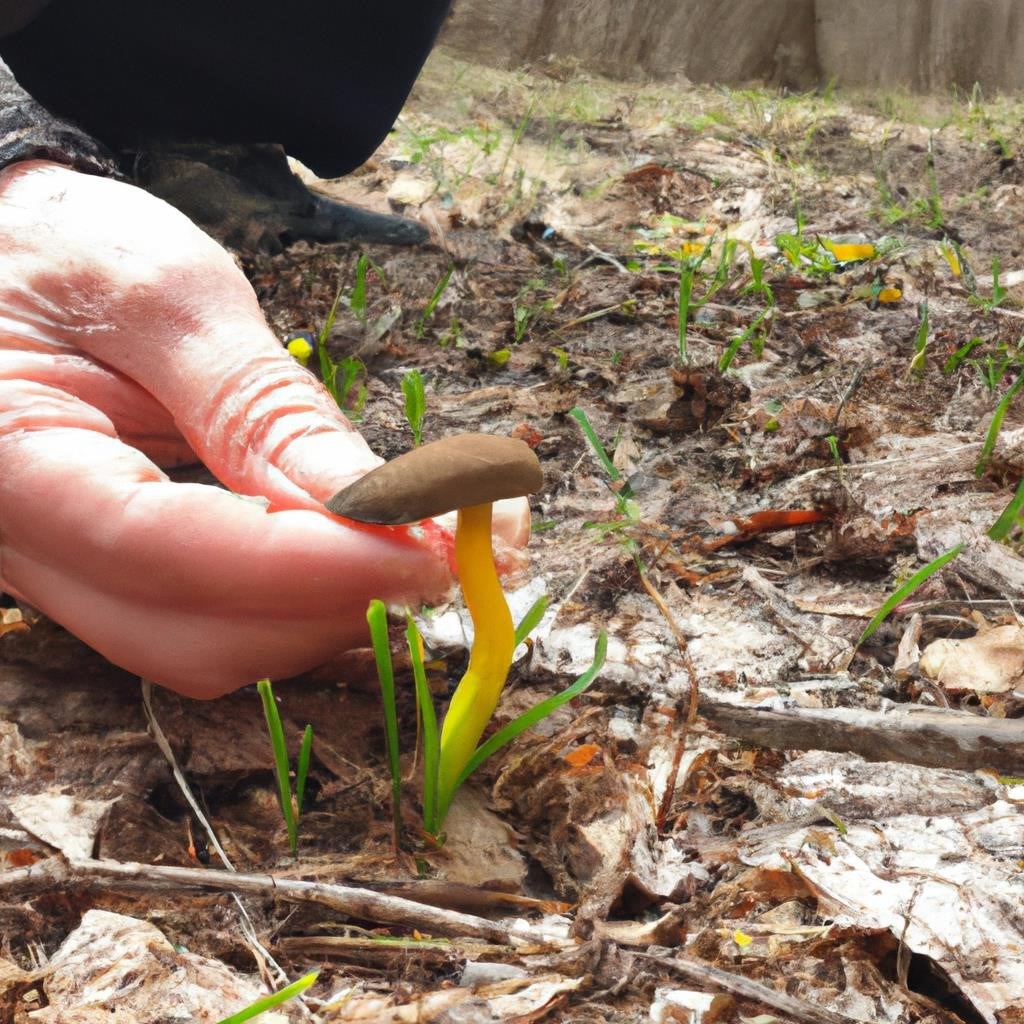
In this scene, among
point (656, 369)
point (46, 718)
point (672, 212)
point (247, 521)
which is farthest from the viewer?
point (672, 212)

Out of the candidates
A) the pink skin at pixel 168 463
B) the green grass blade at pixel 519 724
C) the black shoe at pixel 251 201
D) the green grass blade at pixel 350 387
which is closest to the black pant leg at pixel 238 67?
the black shoe at pixel 251 201

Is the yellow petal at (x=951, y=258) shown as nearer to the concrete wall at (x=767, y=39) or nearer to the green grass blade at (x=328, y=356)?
the green grass blade at (x=328, y=356)

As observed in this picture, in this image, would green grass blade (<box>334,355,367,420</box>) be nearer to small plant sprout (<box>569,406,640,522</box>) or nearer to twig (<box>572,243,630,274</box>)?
small plant sprout (<box>569,406,640,522</box>)

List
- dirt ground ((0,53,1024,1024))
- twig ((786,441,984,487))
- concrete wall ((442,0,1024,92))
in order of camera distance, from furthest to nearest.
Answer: concrete wall ((442,0,1024,92))
twig ((786,441,984,487))
dirt ground ((0,53,1024,1024))

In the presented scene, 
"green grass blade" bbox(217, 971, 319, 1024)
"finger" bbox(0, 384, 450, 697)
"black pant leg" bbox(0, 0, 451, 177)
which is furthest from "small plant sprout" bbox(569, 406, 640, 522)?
"black pant leg" bbox(0, 0, 451, 177)

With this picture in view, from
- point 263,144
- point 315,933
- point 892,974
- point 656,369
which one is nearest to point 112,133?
point 263,144

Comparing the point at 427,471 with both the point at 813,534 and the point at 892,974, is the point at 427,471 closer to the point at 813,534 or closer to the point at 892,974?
the point at 892,974

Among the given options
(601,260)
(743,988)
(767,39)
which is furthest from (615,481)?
(767,39)
